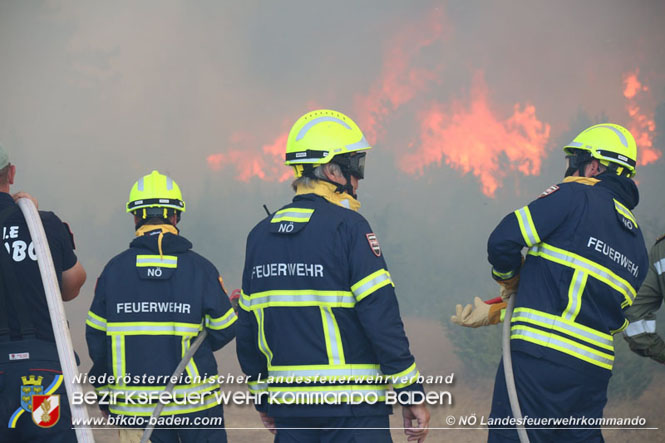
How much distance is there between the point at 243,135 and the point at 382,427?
15.0 m

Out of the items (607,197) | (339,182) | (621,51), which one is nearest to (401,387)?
(339,182)

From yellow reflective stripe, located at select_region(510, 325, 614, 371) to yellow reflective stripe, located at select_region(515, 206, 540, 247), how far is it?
0.49 metres

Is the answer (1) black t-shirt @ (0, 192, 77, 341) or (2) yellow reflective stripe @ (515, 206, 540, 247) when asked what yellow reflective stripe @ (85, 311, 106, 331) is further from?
(2) yellow reflective stripe @ (515, 206, 540, 247)

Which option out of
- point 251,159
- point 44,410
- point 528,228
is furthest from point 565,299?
point 251,159

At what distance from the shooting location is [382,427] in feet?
10.7

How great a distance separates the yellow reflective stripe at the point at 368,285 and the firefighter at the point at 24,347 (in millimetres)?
1702

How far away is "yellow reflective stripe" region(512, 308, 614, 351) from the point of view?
12.4 feet

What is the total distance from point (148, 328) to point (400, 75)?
44.8 feet

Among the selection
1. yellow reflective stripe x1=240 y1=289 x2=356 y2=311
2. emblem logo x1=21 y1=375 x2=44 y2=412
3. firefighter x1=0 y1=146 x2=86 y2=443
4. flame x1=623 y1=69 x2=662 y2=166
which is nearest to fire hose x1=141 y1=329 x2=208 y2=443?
firefighter x1=0 y1=146 x2=86 y2=443

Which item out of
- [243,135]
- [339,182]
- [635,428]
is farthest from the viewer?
[243,135]

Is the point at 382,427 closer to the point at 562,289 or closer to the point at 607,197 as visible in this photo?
the point at 562,289

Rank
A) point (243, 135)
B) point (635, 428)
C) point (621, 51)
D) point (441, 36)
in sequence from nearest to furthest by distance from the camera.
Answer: point (635, 428) → point (621, 51) → point (441, 36) → point (243, 135)

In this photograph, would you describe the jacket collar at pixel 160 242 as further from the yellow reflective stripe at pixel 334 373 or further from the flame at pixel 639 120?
the flame at pixel 639 120

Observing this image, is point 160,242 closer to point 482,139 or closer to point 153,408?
point 153,408
